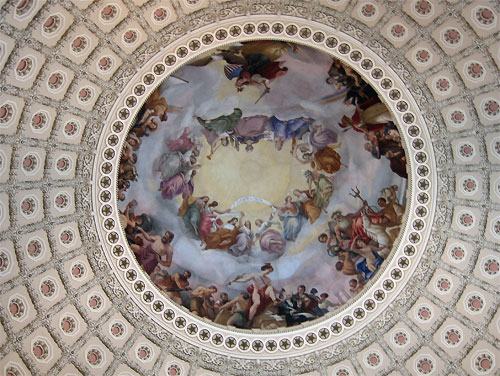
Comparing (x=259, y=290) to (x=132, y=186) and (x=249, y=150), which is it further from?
(x=132, y=186)

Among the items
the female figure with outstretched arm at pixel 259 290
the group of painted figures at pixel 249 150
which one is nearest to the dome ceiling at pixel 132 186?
the female figure with outstretched arm at pixel 259 290

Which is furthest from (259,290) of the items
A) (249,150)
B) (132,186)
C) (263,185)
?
(132,186)

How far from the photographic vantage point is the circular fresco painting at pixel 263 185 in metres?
23.9

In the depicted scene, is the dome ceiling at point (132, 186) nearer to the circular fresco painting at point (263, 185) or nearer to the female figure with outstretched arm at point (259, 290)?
the circular fresco painting at point (263, 185)

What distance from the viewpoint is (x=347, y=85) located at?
23.6 metres

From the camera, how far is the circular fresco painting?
23906 mm

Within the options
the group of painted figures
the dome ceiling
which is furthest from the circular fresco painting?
the dome ceiling

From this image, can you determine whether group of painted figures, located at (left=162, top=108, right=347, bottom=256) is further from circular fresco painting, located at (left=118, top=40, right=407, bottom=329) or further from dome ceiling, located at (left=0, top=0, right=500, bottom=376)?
dome ceiling, located at (left=0, top=0, right=500, bottom=376)

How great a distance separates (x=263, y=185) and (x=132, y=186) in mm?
5257

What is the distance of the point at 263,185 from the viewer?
26.9 meters

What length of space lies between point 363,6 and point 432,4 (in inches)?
79.1

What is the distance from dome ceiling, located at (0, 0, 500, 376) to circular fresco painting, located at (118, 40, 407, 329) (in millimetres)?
663

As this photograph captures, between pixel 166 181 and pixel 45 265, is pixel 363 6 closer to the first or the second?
pixel 166 181

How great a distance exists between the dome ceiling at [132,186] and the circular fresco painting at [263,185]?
0.66 metres
